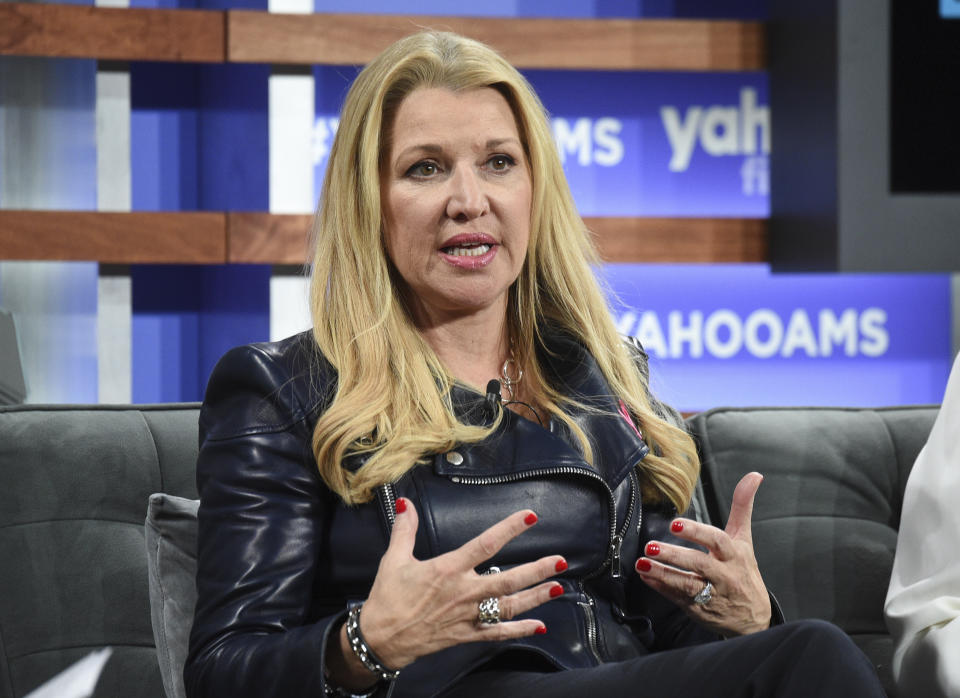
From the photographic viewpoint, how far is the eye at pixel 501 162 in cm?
168

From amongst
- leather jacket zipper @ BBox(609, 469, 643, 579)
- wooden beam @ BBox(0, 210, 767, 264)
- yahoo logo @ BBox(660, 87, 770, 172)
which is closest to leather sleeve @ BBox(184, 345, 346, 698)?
leather jacket zipper @ BBox(609, 469, 643, 579)

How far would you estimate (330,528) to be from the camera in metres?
1.49

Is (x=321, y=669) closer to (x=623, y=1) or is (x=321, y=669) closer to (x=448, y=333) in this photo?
(x=448, y=333)

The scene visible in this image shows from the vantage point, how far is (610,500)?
157 centimetres

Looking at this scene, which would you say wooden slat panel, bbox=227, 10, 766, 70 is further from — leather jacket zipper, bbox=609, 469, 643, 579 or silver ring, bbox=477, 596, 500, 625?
silver ring, bbox=477, 596, 500, 625

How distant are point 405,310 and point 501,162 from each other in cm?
25

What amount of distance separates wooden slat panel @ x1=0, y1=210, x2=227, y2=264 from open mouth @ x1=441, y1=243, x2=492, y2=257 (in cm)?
134

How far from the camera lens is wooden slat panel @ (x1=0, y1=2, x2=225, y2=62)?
2.75m

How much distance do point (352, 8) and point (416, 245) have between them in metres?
1.66

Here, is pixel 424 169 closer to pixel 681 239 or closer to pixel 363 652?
pixel 363 652

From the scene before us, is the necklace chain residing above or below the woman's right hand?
above

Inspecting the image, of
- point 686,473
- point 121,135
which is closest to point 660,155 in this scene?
point 121,135

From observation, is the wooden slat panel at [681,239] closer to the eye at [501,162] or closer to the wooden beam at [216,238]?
the wooden beam at [216,238]

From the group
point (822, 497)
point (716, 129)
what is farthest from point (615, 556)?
point (716, 129)
